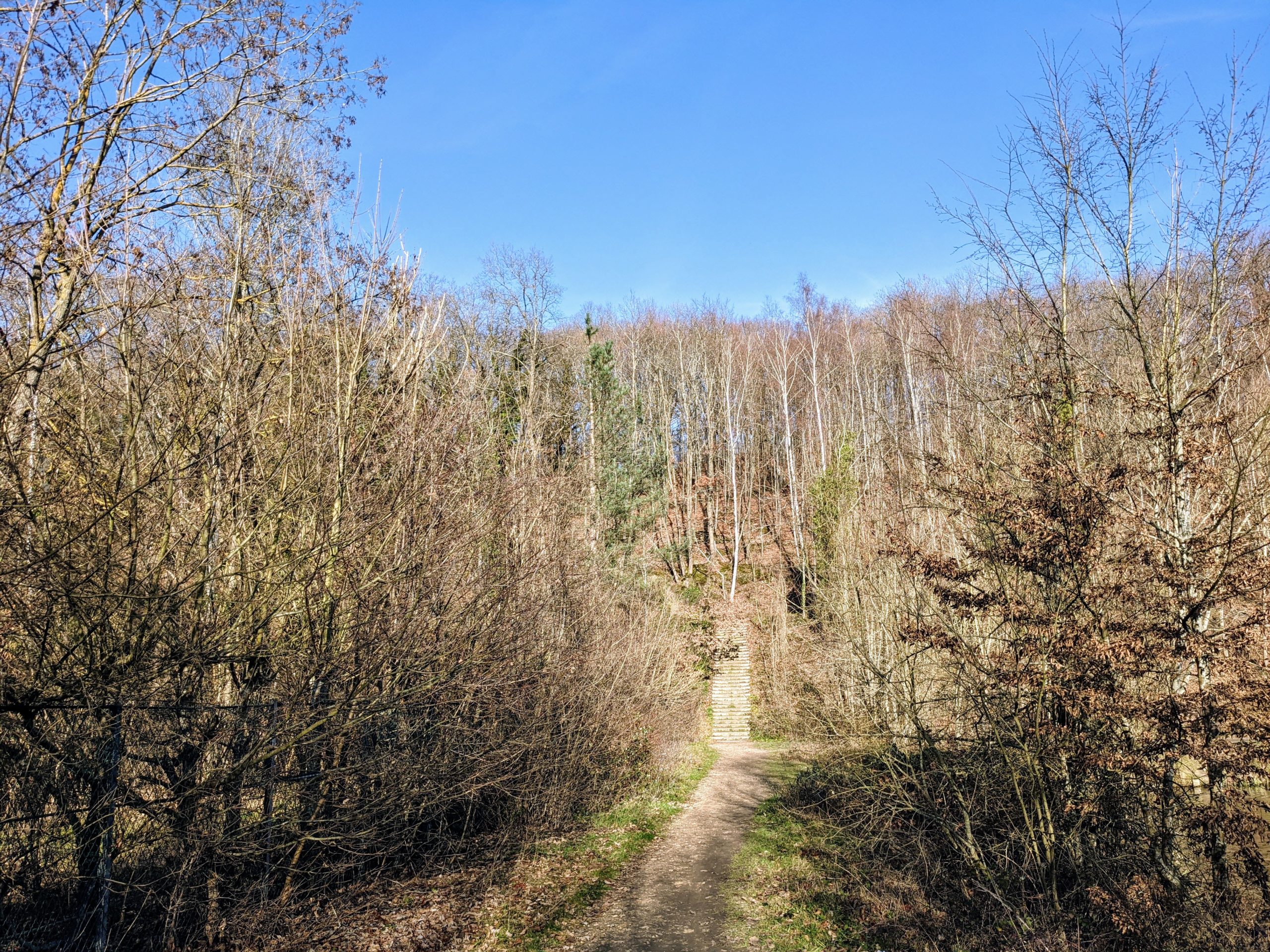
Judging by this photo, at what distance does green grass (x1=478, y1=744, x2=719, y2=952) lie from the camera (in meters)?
8.62

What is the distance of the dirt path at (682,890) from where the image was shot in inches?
338

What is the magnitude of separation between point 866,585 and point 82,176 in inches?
523

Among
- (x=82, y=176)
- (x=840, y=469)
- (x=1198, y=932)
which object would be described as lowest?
(x=1198, y=932)

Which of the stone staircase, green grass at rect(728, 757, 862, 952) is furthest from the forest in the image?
the stone staircase

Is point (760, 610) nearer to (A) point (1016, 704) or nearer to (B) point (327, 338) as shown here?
(A) point (1016, 704)

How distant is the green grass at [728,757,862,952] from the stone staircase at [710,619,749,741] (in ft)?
41.2

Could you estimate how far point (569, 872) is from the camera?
10.9 m

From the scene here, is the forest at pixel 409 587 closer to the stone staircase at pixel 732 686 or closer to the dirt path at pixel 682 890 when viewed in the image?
the dirt path at pixel 682 890

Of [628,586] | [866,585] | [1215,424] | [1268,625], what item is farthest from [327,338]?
[628,586]

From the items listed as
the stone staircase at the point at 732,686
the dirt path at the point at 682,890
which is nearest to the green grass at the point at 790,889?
the dirt path at the point at 682,890

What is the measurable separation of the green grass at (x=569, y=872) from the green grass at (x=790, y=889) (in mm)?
1664

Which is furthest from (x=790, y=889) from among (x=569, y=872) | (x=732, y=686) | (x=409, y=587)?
(x=732, y=686)

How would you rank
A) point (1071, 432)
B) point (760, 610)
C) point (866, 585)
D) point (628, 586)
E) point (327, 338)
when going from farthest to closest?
point (760, 610), point (628, 586), point (866, 585), point (1071, 432), point (327, 338)

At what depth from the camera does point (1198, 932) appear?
7.18 metres
